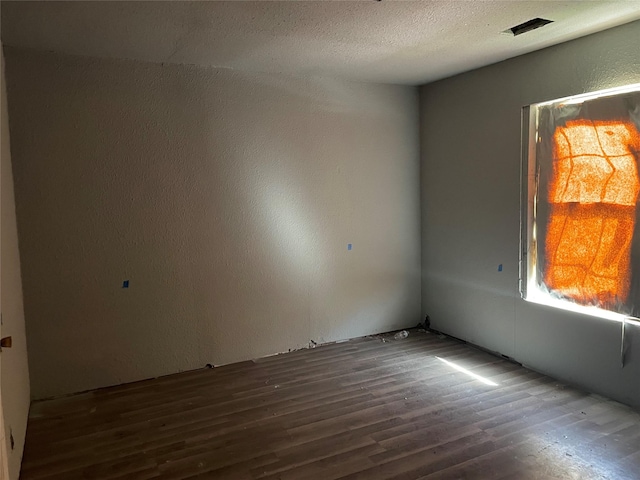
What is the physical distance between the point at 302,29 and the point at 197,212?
1745mm

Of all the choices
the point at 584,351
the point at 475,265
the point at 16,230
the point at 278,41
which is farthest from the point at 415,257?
the point at 16,230

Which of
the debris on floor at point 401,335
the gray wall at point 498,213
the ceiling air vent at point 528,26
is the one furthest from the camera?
the debris on floor at point 401,335

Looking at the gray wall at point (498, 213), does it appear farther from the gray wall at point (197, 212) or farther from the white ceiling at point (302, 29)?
the gray wall at point (197, 212)

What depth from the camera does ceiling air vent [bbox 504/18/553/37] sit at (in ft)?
9.98

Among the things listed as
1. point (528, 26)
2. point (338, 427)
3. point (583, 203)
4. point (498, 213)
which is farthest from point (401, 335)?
point (528, 26)

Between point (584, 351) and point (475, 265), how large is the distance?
48.3 inches

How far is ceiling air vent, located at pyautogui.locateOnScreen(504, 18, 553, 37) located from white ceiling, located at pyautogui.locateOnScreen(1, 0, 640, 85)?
72 millimetres

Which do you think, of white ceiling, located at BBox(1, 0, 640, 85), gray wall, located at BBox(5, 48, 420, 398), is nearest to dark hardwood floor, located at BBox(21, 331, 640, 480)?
gray wall, located at BBox(5, 48, 420, 398)

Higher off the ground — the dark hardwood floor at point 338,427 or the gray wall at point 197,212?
the gray wall at point 197,212

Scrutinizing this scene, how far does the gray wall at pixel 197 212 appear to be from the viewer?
3484mm

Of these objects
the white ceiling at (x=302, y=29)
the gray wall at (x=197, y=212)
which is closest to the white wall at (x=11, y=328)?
the gray wall at (x=197, y=212)

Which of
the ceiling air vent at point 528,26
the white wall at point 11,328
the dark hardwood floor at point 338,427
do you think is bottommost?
the dark hardwood floor at point 338,427

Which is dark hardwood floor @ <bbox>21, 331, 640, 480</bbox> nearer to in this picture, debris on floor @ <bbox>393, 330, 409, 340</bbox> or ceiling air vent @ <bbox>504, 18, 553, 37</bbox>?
debris on floor @ <bbox>393, 330, 409, 340</bbox>

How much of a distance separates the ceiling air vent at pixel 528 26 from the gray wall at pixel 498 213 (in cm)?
52
